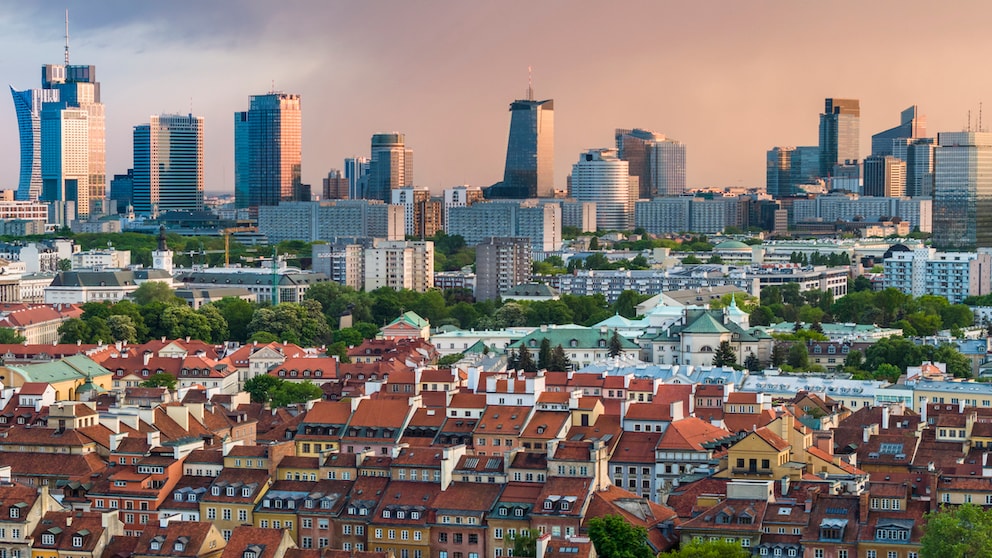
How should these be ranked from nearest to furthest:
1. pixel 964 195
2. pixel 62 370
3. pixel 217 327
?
pixel 62 370 < pixel 217 327 < pixel 964 195

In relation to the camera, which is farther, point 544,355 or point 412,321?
point 412,321

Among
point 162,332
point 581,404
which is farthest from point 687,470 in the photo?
point 162,332

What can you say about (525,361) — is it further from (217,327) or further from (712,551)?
(712,551)

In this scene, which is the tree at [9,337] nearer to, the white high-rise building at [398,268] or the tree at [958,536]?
the white high-rise building at [398,268]

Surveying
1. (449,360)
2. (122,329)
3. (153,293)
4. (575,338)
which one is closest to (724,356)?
(575,338)

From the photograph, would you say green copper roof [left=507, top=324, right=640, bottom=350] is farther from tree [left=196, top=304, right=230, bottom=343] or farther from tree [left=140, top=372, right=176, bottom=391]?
tree [left=196, top=304, right=230, bottom=343]

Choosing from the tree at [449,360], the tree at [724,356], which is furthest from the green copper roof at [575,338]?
the tree at [724,356]
